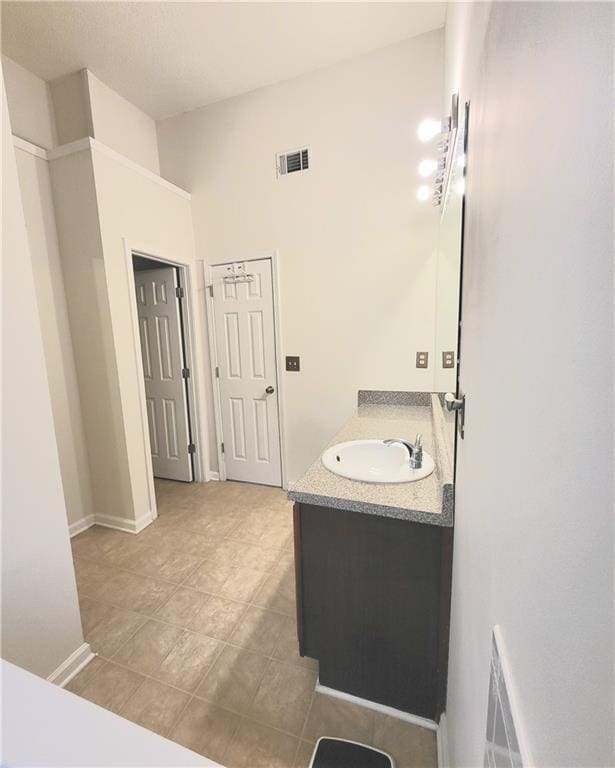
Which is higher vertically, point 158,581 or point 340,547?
point 340,547

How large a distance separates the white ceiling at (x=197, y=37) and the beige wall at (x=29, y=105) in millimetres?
62

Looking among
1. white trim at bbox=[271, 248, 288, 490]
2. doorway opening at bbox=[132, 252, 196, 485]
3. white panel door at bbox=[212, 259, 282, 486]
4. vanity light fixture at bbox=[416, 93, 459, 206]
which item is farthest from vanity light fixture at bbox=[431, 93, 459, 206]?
doorway opening at bbox=[132, 252, 196, 485]

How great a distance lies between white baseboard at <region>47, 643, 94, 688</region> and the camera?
4.60ft

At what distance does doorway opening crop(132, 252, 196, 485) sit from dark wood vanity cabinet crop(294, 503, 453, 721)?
2.27m

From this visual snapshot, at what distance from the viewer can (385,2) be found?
1.99 m

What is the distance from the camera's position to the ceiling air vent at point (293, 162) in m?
2.61

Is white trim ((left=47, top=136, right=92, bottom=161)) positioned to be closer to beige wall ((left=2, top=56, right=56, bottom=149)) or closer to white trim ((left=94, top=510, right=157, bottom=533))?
beige wall ((left=2, top=56, right=56, bottom=149))

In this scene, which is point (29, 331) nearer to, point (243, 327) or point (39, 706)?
point (39, 706)

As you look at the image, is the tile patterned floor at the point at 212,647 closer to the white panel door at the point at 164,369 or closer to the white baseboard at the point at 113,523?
the white baseboard at the point at 113,523

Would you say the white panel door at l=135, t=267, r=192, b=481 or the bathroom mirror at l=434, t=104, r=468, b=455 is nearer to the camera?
the bathroom mirror at l=434, t=104, r=468, b=455

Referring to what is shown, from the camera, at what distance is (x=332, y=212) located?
2.59m

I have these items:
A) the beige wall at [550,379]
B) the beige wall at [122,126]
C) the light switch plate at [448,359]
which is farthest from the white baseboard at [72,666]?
the beige wall at [122,126]

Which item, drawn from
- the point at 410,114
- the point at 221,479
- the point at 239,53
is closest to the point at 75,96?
the point at 239,53

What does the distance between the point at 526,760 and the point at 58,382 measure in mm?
2923
